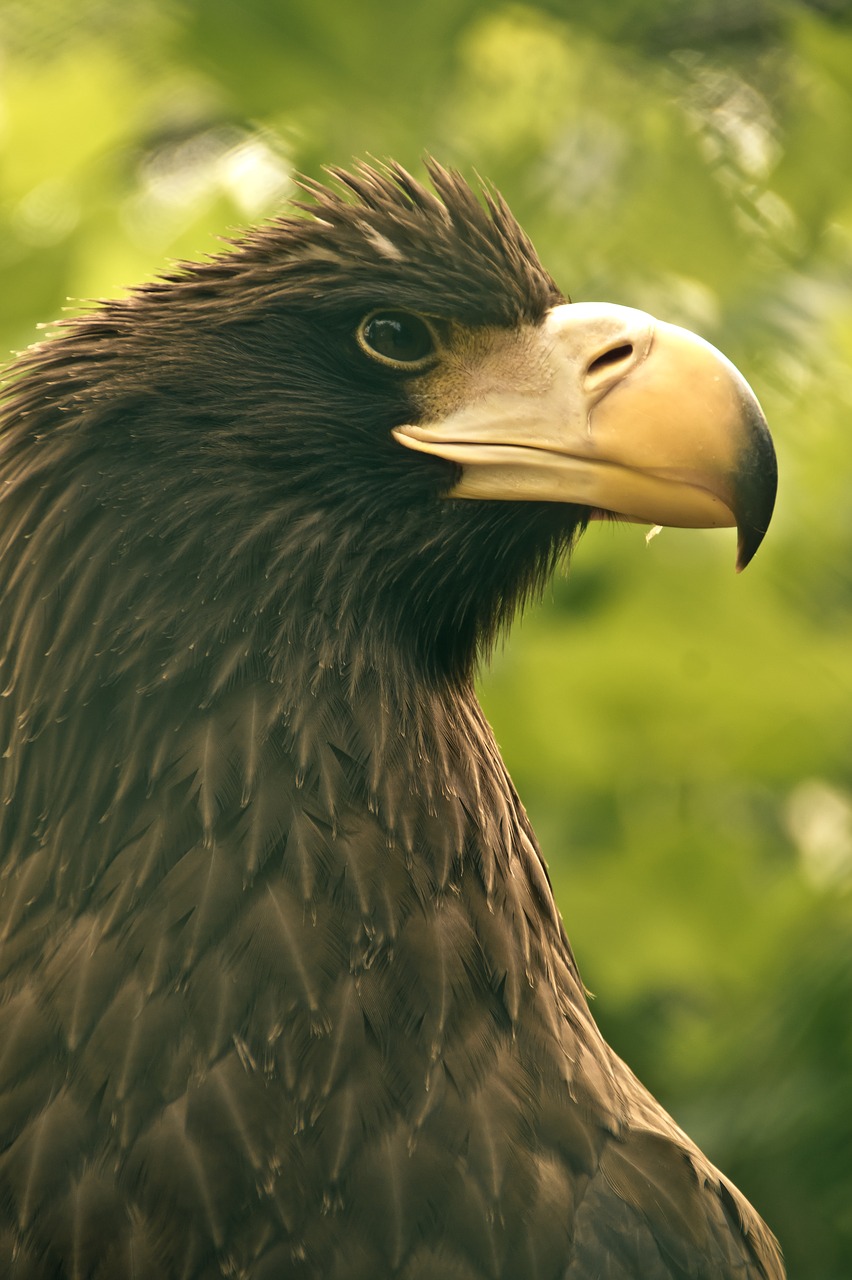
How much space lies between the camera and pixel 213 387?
2.40m

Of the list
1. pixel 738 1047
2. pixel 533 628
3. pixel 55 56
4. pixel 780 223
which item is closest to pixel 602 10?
pixel 780 223

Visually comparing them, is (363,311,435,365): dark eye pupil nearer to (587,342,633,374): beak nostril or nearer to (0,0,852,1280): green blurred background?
(587,342,633,374): beak nostril

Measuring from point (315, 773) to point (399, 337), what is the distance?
0.69 metres

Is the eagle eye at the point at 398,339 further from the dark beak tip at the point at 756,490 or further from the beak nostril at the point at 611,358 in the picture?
the dark beak tip at the point at 756,490

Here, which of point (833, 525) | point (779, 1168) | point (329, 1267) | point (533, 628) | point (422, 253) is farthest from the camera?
point (533, 628)

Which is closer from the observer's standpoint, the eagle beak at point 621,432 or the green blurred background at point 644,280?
the eagle beak at point 621,432

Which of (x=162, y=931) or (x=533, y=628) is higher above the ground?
(x=533, y=628)

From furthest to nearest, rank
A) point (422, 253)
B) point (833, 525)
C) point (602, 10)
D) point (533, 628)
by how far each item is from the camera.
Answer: point (533, 628) < point (833, 525) < point (602, 10) < point (422, 253)

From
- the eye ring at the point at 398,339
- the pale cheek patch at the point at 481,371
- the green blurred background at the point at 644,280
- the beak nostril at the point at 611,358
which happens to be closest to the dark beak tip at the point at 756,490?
the beak nostril at the point at 611,358

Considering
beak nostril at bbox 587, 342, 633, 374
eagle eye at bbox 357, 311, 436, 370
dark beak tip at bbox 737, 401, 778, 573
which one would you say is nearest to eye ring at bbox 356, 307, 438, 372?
eagle eye at bbox 357, 311, 436, 370

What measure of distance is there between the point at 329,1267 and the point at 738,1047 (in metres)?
1.37

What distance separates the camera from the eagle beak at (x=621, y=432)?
2355 millimetres

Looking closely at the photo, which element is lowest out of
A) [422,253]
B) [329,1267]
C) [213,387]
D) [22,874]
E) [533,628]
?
[329,1267]

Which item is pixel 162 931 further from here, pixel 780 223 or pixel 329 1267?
pixel 780 223
